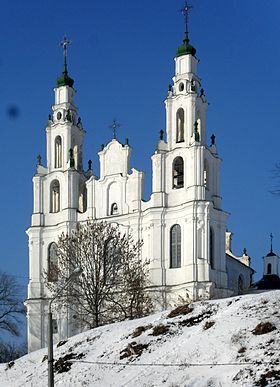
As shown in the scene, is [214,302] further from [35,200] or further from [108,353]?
[35,200]

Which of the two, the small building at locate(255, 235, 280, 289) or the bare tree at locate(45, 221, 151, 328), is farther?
the small building at locate(255, 235, 280, 289)

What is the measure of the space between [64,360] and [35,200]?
118 feet

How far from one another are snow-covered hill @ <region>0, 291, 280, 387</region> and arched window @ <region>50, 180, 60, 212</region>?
107 feet

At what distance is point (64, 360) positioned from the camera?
31.1 meters

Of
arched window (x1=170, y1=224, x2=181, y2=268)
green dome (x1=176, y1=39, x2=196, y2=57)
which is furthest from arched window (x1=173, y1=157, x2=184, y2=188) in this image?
green dome (x1=176, y1=39, x2=196, y2=57)

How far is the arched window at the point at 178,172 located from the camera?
60750 millimetres

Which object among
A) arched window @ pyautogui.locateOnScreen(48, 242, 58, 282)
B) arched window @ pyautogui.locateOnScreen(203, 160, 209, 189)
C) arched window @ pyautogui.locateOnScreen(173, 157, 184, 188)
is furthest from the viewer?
arched window @ pyautogui.locateOnScreen(173, 157, 184, 188)

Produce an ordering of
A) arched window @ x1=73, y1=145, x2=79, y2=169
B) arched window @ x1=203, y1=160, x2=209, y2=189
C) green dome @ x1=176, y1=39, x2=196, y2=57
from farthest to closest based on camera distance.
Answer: arched window @ x1=73, y1=145, x2=79, y2=169
green dome @ x1=176, y1=39, x2=196, y2=57
arched window @ x1=203, y1=160, x2=209, y2=189

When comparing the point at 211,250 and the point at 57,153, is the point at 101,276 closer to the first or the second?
the point at 211,250

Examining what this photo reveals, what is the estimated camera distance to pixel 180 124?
61500 millimetres

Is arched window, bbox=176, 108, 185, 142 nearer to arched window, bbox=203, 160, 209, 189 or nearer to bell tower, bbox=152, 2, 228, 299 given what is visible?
bell tower, bbox=152, 2, 228, 299

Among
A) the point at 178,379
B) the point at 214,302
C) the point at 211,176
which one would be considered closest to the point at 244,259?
the point at 211,176

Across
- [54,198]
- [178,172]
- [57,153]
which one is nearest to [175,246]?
[178,172]

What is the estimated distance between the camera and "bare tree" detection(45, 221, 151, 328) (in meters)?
51.8
